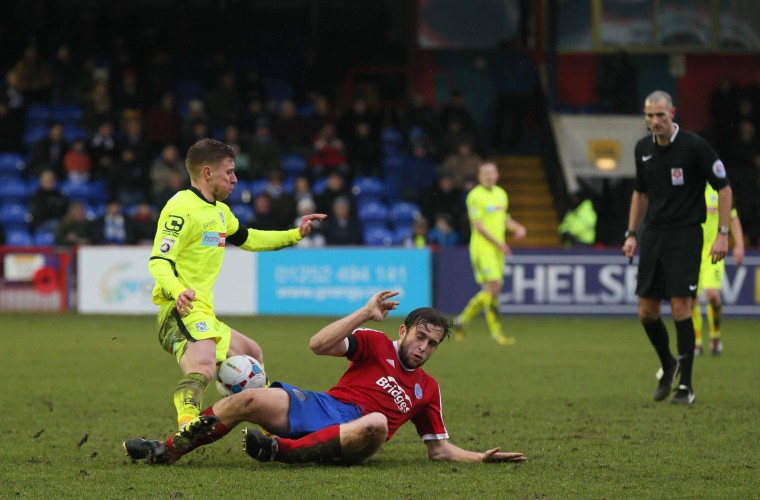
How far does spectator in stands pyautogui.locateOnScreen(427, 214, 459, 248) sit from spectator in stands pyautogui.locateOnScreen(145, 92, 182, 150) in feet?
17.9

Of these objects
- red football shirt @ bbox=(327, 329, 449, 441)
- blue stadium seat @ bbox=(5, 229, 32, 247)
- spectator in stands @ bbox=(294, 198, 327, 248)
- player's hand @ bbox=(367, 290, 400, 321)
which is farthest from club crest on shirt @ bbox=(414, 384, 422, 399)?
blue stadium seat @ bbox=(5, 229, 32, 247)

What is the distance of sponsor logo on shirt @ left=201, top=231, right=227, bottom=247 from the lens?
7.05 m

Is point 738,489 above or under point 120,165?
under

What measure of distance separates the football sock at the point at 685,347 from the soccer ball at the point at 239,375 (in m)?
3.66

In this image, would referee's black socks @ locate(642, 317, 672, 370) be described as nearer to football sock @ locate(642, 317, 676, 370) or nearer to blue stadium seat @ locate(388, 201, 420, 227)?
football sock @ locate(642, 317, 676, 370)

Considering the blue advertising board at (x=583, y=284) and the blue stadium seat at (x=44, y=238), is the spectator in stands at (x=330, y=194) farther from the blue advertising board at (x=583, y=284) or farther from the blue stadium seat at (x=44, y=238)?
the blue stadium seat at (x=44, y=238)

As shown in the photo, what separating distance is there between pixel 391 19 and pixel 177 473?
22.0 m

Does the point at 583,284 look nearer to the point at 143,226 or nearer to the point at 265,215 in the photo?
the point at 265,215

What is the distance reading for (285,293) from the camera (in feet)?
63.3

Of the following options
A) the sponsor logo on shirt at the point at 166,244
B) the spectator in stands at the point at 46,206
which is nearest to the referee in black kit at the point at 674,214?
the sponsor logo on shirt at the point at 166,244

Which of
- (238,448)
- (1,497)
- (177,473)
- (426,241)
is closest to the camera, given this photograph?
(1,497)

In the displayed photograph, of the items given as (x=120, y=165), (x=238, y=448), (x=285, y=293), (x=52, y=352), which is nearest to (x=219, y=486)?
(x=238, y=448)

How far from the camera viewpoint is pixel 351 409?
6684mm

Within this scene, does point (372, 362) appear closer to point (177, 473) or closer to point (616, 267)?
point (177, 473)
